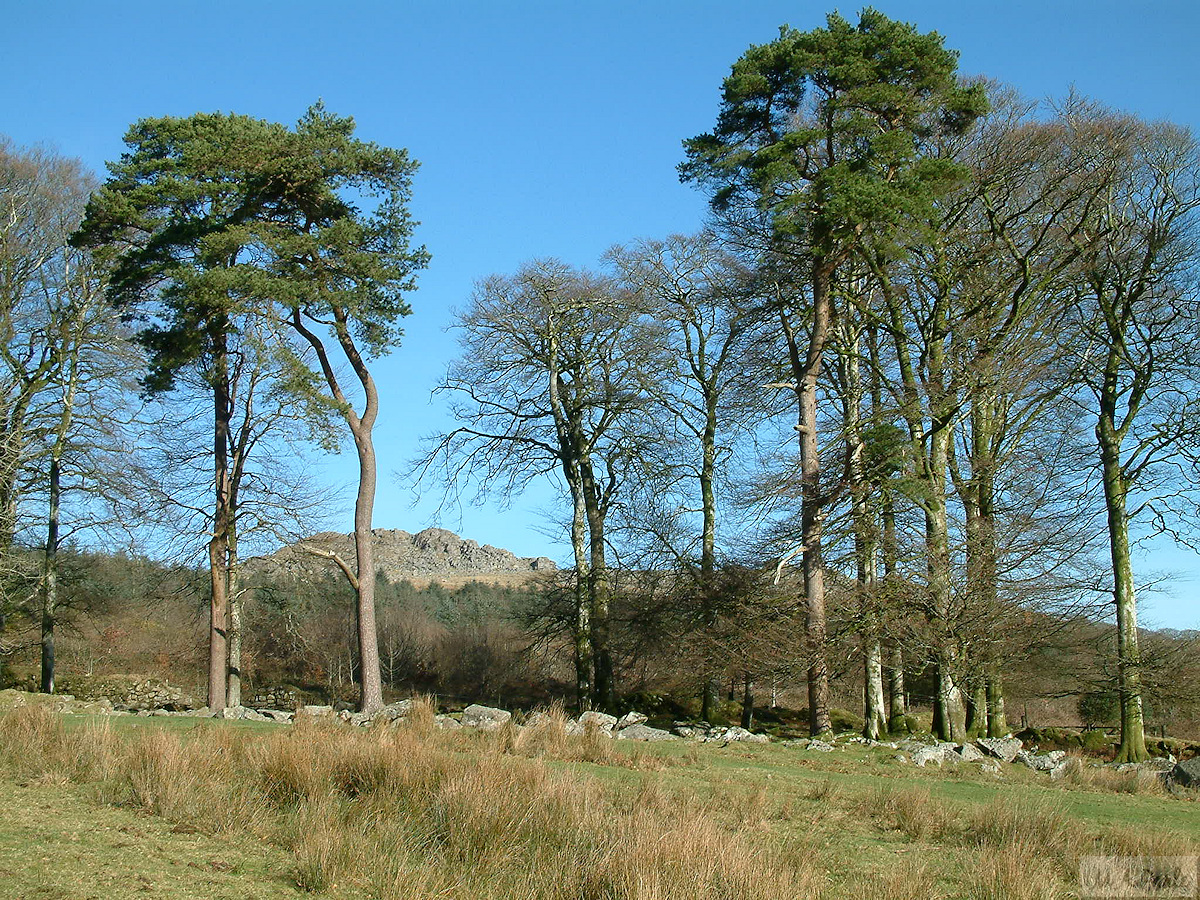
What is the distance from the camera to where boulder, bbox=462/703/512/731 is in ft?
50.4

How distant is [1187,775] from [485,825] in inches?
395

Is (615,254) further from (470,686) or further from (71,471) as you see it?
(470,686)

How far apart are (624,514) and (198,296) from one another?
1179 centimetres

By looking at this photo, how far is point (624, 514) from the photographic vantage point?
2639cm

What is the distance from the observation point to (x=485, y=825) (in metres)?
8.00

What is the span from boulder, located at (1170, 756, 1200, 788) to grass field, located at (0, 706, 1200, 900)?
1380 millimetres

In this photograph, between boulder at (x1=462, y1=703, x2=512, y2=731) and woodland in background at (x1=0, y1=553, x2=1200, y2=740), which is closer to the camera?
boulder at (x1=462, y1=703, x2=512, y2=731)

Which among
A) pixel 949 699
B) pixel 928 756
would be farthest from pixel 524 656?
pixel 928 756

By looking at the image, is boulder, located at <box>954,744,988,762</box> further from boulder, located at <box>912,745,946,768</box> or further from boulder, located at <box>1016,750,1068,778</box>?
boulder, located at <box>1016,750,1068,778</box>

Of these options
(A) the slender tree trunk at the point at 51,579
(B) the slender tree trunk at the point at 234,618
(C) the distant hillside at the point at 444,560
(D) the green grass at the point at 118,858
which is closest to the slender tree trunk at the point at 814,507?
(D) the green grass at the point at 118,858

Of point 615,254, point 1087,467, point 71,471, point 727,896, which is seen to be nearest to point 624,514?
point 615,254

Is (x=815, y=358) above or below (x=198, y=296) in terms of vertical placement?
below

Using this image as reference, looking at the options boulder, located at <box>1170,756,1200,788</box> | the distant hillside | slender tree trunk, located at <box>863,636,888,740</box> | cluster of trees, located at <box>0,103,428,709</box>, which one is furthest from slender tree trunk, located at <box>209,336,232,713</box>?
the distant hillside

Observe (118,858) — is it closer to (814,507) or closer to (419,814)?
(419,814)
